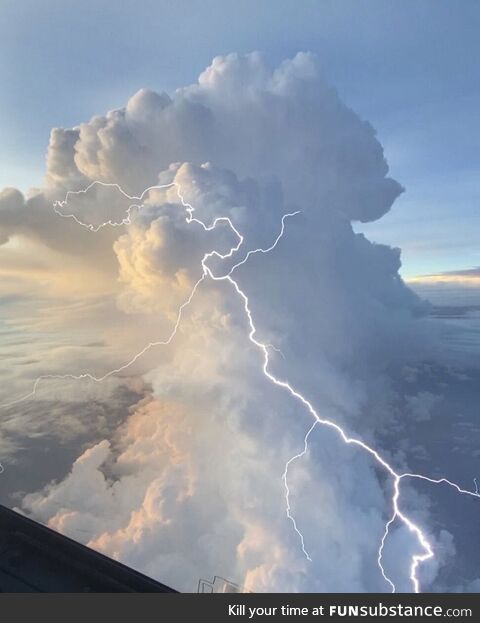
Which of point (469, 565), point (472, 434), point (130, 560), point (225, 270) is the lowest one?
point (469, 565)

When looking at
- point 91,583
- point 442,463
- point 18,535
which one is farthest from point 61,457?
point 442,463

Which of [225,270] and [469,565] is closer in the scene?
[225,270]

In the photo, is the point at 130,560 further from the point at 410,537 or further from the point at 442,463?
the point at 442,463

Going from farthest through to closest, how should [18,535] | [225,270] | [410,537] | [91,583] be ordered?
1. [225,270]
2. [410,537]
3. [18,535]
4. [91,583]

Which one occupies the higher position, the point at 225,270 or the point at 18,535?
the point at 225,270
